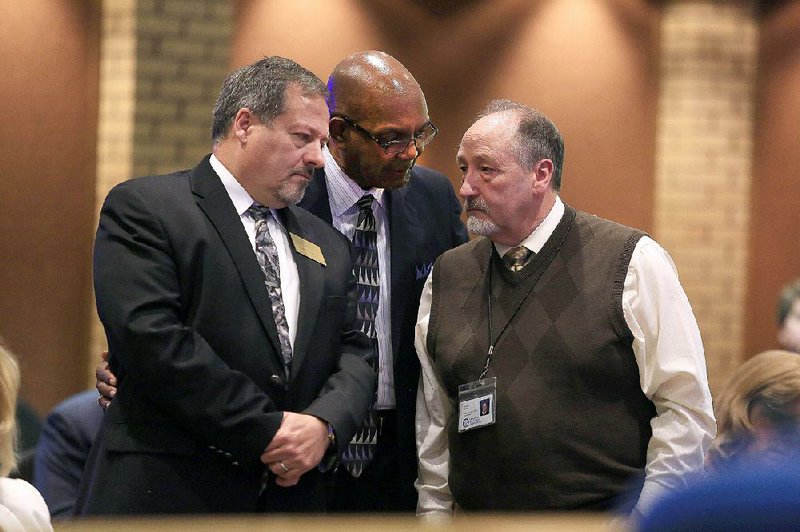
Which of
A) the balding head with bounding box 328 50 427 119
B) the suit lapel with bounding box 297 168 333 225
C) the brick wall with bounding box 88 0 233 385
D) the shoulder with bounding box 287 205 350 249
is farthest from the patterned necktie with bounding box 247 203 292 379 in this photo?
the brick wall with bounding box 88 0 233 385

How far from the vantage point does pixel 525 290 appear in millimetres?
2918

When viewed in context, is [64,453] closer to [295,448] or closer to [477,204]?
[295,448]

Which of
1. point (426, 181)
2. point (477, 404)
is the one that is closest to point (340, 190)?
point (426, 181)

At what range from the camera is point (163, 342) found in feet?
8.02

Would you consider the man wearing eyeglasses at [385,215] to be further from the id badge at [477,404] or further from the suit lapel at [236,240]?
the suit lapel at [236,240]

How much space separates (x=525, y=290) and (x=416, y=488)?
609mm

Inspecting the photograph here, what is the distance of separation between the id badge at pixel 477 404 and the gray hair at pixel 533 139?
555 mm

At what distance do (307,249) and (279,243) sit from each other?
0.23 feet

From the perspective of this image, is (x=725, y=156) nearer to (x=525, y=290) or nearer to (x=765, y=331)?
(x=765, y=331)

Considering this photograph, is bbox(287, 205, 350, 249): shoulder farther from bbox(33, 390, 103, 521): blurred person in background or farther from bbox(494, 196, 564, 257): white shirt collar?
bbox(33, 390, 103, 521): blurred person in background

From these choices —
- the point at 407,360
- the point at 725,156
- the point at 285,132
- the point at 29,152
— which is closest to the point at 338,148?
the point at 285,132

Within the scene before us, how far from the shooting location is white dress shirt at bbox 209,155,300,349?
2.70 m

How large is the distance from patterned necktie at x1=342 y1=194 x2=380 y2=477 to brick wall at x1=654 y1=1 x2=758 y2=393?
3.93 meters

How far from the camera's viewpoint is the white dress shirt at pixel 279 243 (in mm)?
2697
